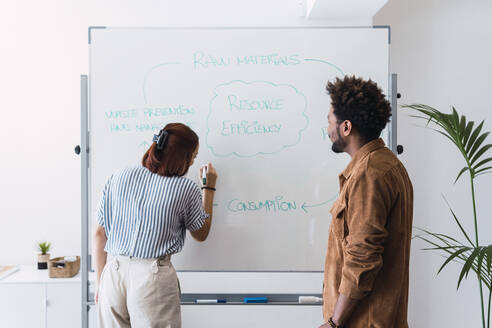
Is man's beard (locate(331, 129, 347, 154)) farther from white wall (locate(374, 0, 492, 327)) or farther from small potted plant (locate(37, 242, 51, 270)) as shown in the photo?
small potted plant (locate(37, 242, 51, 270))

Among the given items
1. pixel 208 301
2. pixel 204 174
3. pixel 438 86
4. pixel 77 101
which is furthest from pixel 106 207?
pixel 438 86

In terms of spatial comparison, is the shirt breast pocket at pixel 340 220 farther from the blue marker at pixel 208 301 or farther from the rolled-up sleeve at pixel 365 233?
the blue marker at pixel 208 301

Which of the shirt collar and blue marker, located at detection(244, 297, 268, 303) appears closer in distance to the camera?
the shirt collar

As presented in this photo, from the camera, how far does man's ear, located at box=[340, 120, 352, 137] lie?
125cm

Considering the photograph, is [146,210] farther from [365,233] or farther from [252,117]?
[365,233]

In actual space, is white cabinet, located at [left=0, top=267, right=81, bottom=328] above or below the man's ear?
below

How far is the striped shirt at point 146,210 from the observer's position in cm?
149

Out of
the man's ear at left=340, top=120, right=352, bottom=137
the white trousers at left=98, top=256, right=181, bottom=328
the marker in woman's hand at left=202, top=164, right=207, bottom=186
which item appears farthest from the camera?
the marker in woman's hand at left=202, top=164, right=207, bottom=186

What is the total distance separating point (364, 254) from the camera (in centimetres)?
114

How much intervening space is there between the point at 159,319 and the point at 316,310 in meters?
0.70

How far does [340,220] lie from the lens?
1.23m

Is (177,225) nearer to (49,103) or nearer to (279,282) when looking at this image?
(279,282)

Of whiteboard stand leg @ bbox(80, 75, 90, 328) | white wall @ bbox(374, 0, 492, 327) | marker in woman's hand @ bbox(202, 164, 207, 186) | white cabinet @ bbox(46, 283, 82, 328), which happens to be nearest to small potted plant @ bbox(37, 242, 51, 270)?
white cabinet @ bbox(46, 283, 82, 328)

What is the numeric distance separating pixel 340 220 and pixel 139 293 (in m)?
0.73
